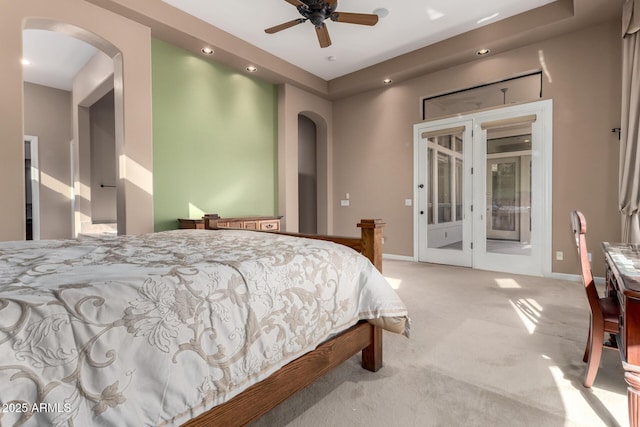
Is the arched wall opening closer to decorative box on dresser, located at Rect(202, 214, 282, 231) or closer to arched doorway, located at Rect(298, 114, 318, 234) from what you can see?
decorative box on dresser, located at Rect(202, 214, 282, 231)

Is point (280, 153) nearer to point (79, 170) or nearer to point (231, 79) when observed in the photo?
point (231, 79)

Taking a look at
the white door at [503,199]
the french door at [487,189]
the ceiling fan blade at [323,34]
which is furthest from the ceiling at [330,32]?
the white door at [503,199]

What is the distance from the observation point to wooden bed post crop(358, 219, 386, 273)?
1771 mm

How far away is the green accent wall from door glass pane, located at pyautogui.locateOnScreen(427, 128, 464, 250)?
8.85 feet

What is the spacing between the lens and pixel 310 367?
1.38 meters

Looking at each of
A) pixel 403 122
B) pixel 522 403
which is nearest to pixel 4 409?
pixel 522 403

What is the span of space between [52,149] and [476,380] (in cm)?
720

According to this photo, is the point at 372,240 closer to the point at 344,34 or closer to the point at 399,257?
the point at 344,34

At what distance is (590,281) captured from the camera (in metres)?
1.62

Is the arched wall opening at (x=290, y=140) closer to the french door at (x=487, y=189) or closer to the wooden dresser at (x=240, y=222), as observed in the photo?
the wooden dresser at (x=240, y=222)

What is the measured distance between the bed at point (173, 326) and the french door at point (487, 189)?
11.8 ft

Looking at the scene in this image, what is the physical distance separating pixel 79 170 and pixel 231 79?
310cm

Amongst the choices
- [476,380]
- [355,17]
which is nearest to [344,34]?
[355,17]

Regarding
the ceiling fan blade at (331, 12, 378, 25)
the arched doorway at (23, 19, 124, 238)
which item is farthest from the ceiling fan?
the arched doorway at (23, 19, 124, 238)
